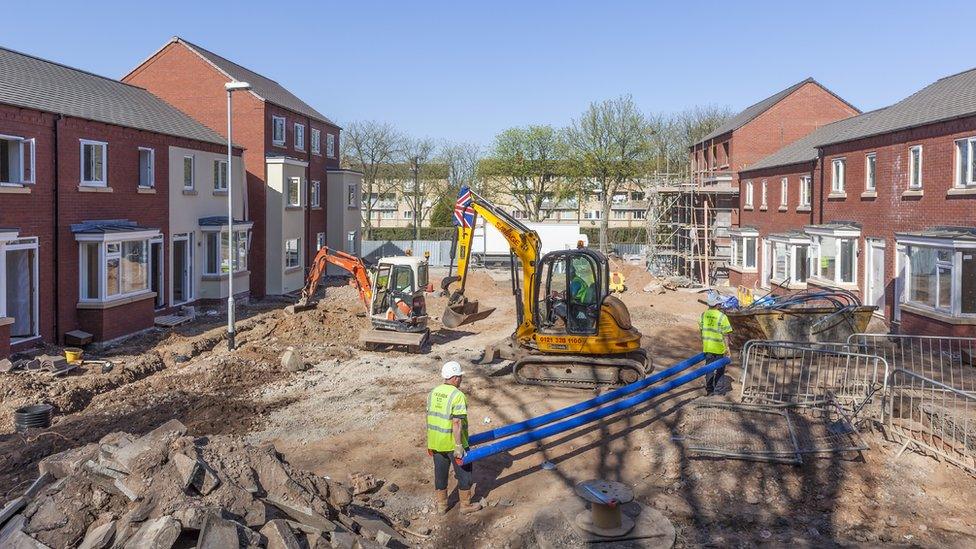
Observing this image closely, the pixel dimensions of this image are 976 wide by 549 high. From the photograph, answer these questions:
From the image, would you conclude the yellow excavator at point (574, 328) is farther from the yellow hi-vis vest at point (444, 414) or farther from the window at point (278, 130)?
the window at point (278, 130)

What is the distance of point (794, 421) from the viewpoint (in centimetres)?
1104

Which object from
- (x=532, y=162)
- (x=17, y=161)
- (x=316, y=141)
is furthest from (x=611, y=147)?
(x=17, y=161)

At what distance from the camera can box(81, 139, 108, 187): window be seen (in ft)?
63.3

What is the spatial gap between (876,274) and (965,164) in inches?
200

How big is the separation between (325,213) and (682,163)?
109 feet

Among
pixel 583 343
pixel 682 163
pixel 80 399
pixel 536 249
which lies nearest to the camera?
pixel 80 399

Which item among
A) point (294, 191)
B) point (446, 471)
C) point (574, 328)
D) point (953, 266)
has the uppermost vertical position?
point (294, 191)

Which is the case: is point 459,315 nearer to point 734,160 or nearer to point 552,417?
point 552,417

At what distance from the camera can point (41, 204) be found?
17531mm

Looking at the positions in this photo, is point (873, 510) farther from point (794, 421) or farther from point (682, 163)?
point (682, 163)

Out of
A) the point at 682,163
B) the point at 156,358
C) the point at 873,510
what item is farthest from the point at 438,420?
the point at 682,163

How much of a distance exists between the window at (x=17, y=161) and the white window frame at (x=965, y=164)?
2287 cm

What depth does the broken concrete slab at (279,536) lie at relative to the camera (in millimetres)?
6652

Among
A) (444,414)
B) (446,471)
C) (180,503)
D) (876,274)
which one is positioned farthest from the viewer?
(876,274)
